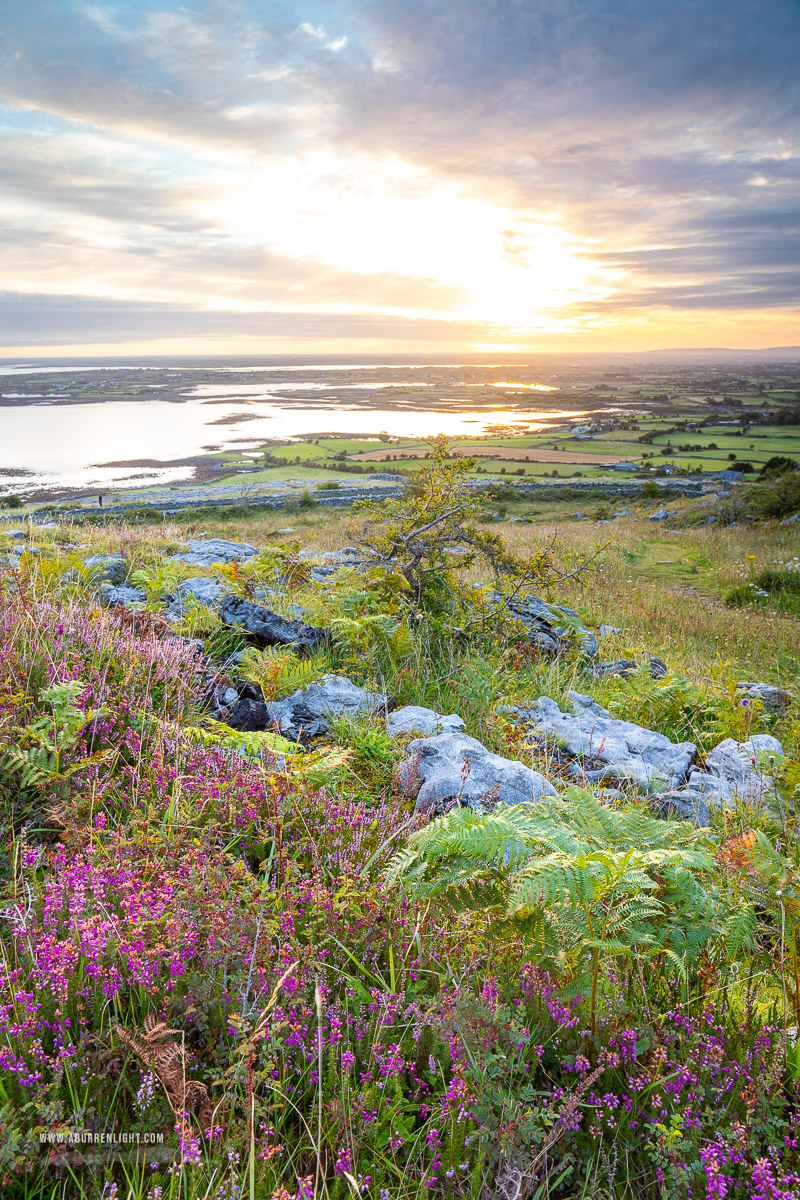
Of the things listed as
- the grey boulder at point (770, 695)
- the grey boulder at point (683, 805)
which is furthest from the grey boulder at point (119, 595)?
the grey boulder at point (770, 695)

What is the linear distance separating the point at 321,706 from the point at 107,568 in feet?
13.9

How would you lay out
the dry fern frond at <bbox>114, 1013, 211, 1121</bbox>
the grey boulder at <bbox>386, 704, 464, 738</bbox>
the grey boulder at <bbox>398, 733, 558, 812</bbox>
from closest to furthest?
the dry fern frond at <bbox>114, 1013, 211, 1121</bbox> → the grey boulder at <bbox>398, 733, 558, 812</bbox> → the grey boulder at <bbox>386, 704, 464, 738</bbox>

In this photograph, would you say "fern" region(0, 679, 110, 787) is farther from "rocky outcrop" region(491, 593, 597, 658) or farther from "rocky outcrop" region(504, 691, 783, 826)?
"rocky outcrop" region(491, 593, 597, 658)

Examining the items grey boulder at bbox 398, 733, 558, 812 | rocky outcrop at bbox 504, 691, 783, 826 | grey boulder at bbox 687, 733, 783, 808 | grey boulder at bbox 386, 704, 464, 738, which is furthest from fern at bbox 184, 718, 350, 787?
grey boulder at bbox 687, 733, 783, 808

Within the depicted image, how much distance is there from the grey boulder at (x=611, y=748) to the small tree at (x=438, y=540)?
2.36m

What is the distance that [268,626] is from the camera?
6316 millimetres

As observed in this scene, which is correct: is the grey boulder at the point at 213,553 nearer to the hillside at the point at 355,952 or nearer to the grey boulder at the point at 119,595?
the grey boulder at the point at 119,595

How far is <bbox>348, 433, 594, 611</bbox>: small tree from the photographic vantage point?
8.21 metres

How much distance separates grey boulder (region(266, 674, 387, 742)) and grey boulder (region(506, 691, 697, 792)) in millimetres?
1491

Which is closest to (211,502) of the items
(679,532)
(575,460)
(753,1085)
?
(679,532)

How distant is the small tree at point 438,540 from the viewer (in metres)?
8.21

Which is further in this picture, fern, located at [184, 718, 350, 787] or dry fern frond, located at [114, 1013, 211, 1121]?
fern, located at [184, 718, 350, 787]

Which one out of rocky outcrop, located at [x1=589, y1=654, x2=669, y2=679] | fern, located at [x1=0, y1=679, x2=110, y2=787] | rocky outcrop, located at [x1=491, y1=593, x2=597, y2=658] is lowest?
rocky outcrop, located at [x1=589, y1=654, x2=669, y2=679]

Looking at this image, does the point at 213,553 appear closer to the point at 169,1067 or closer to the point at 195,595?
the point at 195,595
